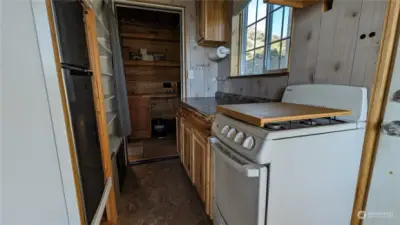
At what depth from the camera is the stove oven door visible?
78cm

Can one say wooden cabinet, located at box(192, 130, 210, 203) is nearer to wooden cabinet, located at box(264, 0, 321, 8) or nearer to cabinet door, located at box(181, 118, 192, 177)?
cabinet door, located at box(181, 118, 192, 177)

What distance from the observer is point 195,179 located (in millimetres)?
1752

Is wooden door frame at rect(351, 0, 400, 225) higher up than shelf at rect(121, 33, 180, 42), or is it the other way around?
shelf at rect(121, 33, 180, 42)

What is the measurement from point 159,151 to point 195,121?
5.19 feet

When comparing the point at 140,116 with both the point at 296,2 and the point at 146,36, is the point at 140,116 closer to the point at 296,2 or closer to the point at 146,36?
the point at 146,36

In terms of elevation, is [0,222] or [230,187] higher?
[0,222]

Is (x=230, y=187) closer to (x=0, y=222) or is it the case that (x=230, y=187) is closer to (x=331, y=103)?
(x=331, y=103)

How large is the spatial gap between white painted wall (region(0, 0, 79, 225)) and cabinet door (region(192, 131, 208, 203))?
91cm

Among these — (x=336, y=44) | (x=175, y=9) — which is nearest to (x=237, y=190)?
(x=336, y=44)

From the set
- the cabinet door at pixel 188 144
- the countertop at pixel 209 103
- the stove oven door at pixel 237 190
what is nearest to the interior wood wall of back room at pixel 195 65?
the countertop at pixel 209 103

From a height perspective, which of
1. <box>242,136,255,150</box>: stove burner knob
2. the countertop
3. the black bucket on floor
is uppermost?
the countertop

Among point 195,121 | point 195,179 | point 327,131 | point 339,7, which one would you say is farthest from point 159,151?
point 339,7

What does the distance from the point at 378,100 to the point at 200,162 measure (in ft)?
4.02

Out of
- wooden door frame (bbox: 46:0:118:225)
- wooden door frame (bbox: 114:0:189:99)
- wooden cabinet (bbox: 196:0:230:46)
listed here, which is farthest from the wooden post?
wooden cabinet (bbox: 196:0:230:46)
